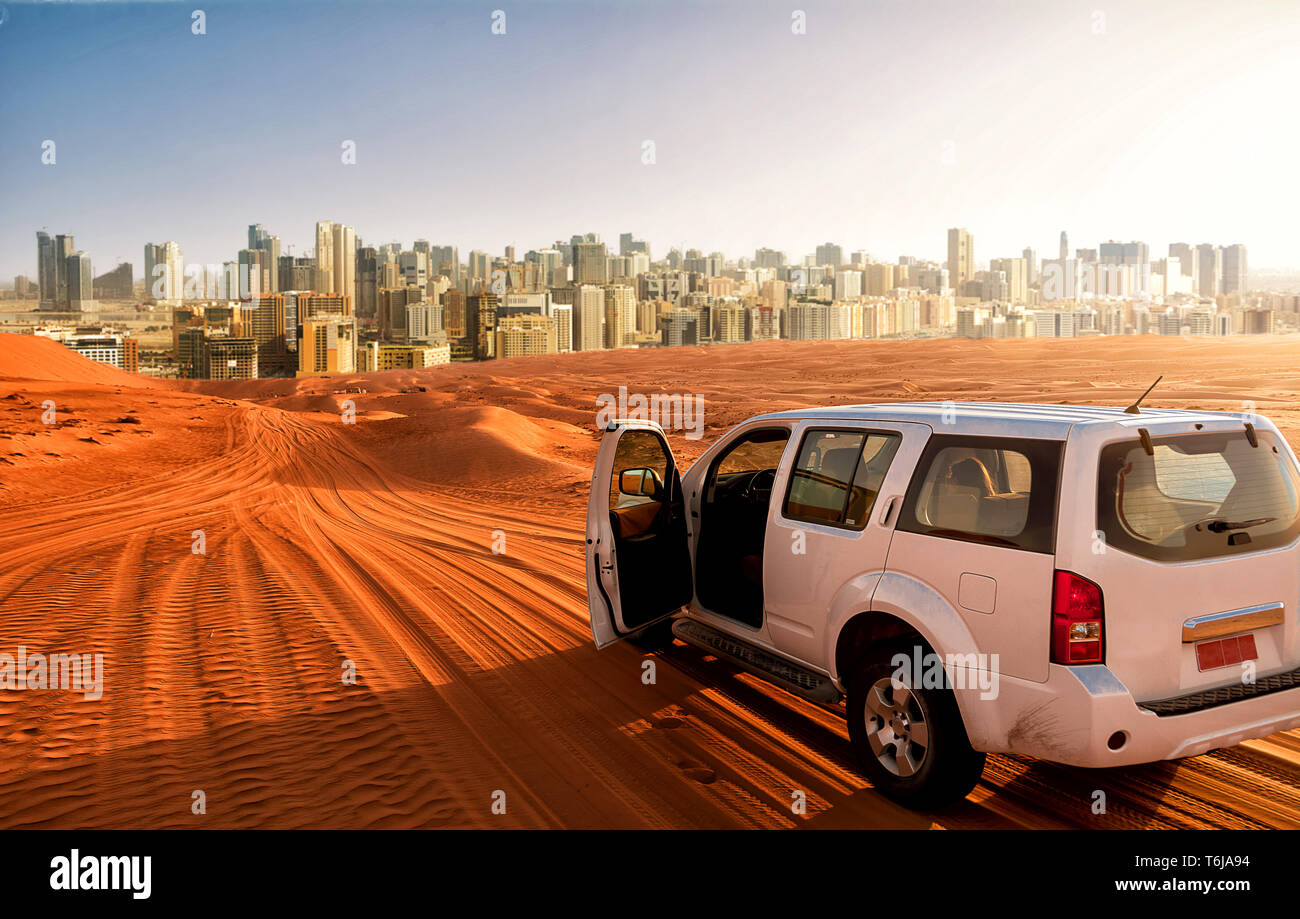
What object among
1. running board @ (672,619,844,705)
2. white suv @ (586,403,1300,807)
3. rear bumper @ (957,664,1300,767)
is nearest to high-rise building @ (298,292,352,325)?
running board @ (672,619,844,705)

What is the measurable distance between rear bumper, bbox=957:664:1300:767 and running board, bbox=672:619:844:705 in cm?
115

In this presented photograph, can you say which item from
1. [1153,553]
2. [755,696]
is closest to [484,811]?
[755,696]

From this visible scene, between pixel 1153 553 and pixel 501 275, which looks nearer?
pixel 1153 553

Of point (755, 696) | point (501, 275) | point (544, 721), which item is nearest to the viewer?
point (544, 721)

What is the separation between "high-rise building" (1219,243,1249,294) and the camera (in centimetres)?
12106

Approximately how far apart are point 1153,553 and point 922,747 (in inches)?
58.5

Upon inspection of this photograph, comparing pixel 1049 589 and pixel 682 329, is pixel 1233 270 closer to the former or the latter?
pixel 682 329

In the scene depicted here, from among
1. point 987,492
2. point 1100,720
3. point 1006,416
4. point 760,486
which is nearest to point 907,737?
point 1100,720

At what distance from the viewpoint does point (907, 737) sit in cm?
453

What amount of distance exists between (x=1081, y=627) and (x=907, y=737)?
1.16 meters

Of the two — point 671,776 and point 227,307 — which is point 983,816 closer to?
point 671,776

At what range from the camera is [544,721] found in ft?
19.2

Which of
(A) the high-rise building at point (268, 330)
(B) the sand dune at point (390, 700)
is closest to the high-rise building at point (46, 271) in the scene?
(A) the high-rise building at point (268, 330)

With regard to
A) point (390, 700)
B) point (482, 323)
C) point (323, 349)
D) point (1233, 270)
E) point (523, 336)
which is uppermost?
point (1233, 270)
